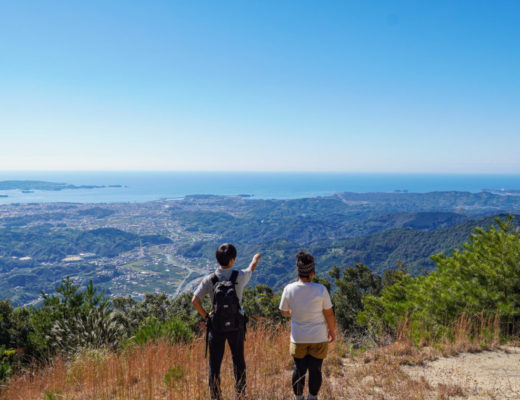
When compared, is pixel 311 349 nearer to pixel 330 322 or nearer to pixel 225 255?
pixel 330 322

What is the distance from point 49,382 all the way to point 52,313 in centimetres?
640

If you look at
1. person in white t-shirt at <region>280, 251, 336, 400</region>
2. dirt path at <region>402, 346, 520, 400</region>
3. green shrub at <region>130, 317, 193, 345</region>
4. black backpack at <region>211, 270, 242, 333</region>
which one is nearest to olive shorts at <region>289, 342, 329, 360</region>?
person in white t-shirt at <region>280, 251, 336, 400</region>

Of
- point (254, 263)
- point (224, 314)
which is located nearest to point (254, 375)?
point (224, 314)

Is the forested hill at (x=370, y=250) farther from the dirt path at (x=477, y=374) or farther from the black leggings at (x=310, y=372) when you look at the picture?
the black leggings at (x=310, y=372)

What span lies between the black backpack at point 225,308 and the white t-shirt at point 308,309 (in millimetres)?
487

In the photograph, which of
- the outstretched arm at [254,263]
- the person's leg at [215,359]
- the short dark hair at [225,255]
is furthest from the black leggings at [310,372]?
the short dark hair at [225,255]

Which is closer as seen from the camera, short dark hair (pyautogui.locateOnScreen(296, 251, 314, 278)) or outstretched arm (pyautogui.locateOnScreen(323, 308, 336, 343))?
short dark hair (pyautogui.locateOnScreen(296, 251, 314, 278))

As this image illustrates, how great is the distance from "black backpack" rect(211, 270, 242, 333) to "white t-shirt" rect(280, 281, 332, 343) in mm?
487

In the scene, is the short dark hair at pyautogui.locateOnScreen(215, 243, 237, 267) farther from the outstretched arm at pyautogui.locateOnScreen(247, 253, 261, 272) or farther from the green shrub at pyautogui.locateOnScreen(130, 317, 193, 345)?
the green shrub at pyautogui.locateOnScreen(130, 317, 193, 345)

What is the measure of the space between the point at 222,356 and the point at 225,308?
23.5 inches

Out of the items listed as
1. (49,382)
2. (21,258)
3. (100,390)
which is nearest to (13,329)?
(49,382)

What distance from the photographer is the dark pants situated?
3.12m

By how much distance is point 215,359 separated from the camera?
316 cm

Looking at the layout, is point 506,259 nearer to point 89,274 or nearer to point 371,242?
point 89,274
